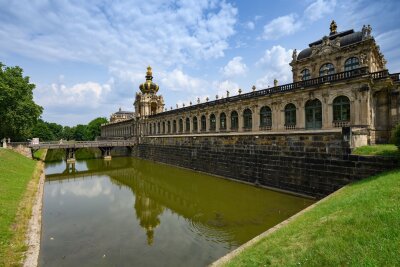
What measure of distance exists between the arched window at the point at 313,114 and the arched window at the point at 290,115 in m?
1.11

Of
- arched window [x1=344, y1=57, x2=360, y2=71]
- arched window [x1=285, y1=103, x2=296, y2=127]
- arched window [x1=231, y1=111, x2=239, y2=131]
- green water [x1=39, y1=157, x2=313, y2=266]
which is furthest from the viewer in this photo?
arched window [x1=231, y1=111, x2=239, y2=131]

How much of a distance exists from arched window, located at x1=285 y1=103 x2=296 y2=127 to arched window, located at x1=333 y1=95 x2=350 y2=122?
3.12 meters

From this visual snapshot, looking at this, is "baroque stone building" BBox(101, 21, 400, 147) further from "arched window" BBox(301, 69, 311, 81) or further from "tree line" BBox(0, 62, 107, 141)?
"tree line" BBox(0, 62, 107, 141)

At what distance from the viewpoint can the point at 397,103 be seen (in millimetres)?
16734

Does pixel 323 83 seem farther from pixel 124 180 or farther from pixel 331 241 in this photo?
pixel 124 180

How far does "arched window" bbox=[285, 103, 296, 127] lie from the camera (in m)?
19.6

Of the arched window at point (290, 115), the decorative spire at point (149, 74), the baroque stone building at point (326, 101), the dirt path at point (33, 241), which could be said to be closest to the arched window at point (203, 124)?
the baroque stone building at point (326, 101)

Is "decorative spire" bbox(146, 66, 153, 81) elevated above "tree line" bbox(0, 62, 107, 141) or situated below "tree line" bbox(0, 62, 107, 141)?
above

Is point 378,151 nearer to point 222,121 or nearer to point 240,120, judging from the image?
point 240,120

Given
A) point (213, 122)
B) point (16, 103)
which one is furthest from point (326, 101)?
point (16, 103)

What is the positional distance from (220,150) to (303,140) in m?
9.16

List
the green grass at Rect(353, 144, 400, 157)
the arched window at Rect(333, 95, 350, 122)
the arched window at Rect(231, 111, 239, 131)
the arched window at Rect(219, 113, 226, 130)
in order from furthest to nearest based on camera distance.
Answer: the arched window at Rect(219, 113, 226, 130)
the arched window at Rect(231, 111, 239, 131)
the arched window at Rect(333, 95, 350, 122)
the green grass at Rect(353, 144, 400, 157)

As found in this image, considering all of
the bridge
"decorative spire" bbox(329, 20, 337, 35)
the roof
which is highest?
"decorative spire" bbox(329, 20, 337, 35)

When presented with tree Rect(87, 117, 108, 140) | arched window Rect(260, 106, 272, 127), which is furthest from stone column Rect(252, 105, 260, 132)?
tree Rect(87, 117, 108, 140)
